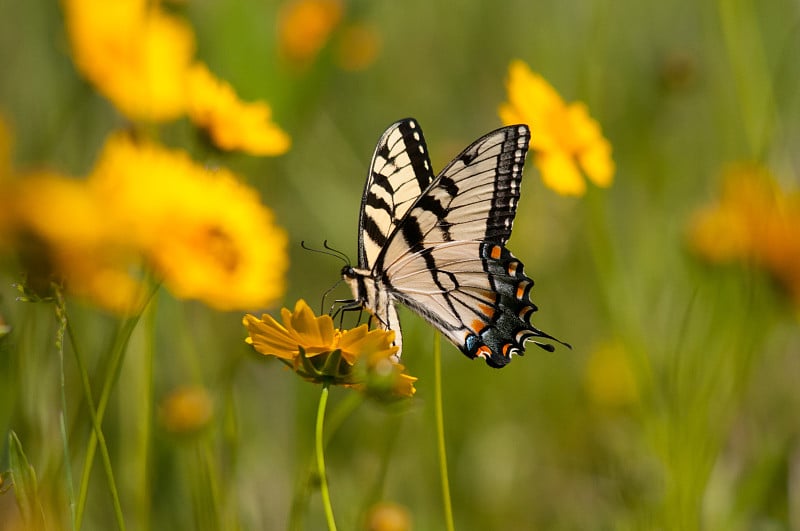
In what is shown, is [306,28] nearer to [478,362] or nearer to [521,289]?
[478,362]

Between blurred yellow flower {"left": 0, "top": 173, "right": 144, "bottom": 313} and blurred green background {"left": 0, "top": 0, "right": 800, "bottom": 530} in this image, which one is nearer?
blurred yellow flower {"left": 0, "top": 173, "right": 144, "bottom": 313}

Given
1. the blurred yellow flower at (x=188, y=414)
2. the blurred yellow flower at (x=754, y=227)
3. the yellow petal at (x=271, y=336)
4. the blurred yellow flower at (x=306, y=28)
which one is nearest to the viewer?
the yellow petal at (x=271, y=336)

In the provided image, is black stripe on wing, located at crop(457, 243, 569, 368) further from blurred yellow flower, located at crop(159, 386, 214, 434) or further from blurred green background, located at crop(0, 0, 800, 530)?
blurred yellow flower, located at crop(159, 386, 214, 434)

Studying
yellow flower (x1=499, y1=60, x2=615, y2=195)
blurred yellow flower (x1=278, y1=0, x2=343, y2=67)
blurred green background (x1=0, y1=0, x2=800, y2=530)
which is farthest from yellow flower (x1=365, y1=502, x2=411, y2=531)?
blurred yellow flower (x1=278, y1=0, x2=343, y2=67)

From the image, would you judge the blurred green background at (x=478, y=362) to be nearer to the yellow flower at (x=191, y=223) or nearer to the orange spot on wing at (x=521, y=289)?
the yellow flower at (x=191, y=223)

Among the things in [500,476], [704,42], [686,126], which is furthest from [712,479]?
[704,42]

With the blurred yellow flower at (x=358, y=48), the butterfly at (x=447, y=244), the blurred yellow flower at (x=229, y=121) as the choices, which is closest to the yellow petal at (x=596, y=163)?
the butterfly at (x=447, y=244)

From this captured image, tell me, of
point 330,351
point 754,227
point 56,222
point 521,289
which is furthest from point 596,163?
point 56,222
